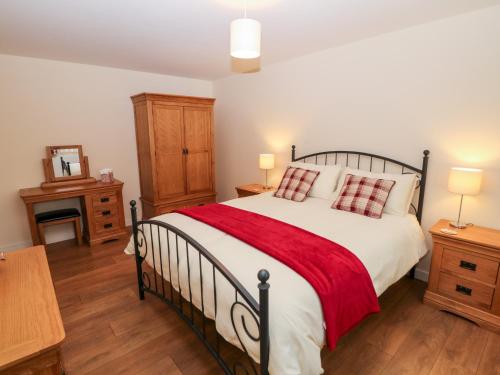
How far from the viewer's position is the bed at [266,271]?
1288mm

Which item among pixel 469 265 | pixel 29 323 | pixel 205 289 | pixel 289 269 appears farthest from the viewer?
pixel 469 265

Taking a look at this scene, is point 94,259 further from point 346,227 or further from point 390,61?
point 390,61

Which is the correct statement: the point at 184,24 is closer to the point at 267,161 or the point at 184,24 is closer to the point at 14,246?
the point at 267,161

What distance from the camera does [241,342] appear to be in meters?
1.44

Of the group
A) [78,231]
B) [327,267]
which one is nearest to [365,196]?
[327,267]

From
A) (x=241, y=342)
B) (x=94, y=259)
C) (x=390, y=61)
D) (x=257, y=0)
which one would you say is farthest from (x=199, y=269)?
(x=390, y=61)

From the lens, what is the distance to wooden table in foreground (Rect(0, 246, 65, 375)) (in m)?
1.15

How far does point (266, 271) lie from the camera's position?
3.83 feet

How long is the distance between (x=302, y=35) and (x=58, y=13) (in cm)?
210

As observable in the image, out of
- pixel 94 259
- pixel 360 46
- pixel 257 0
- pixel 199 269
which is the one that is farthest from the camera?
pixel 94 259

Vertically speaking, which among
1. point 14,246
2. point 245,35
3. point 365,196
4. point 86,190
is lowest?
point 14,246

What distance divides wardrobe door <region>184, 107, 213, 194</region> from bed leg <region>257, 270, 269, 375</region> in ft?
11.1

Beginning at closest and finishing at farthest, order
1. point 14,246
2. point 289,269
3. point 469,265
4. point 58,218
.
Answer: point 289,269 → point 469,265 → point 58,218 → point 14,246

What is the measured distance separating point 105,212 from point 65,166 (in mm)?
788
